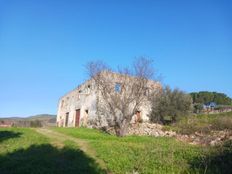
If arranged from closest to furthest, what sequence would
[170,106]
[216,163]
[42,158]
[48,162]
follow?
[216,163], [48,162], [42,158], [170,106]

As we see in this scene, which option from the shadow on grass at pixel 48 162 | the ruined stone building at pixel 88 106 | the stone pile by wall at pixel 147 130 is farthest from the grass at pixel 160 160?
the ruined stone building at pixel 88 106

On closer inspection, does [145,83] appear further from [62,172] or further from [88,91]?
[62,172]

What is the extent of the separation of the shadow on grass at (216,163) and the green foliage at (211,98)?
43870mm

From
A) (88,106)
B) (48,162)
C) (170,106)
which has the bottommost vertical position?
(48,162)

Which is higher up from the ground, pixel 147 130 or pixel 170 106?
pixel 170 106

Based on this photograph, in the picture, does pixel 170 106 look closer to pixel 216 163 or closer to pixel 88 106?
pixel 88 106

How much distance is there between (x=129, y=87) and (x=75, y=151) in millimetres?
10285

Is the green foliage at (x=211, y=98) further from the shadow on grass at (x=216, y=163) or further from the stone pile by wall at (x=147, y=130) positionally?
the shadow on grass at (x=216, y=163)

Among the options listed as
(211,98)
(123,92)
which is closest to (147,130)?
(123,92)

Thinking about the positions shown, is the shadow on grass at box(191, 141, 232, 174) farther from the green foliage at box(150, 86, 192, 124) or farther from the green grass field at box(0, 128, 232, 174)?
the green foliage at box(150, 86, 192, 124)

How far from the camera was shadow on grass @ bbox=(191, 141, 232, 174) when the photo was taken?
25.7 feet

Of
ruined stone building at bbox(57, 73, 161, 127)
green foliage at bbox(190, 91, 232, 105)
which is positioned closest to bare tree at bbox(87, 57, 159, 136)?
ruined stone building at bbox(57, 73, 161, 127)

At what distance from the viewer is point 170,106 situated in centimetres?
2627

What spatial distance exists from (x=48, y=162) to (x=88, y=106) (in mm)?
19779
